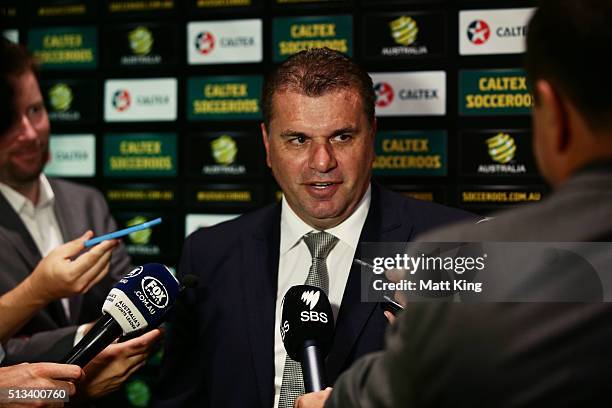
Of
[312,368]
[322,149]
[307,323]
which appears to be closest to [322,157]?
[322,149]

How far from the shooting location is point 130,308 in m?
1.37

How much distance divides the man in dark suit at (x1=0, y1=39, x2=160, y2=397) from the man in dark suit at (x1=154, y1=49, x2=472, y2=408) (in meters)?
0.36

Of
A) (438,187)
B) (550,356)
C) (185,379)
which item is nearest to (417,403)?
(550,356)

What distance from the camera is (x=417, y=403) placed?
692mm

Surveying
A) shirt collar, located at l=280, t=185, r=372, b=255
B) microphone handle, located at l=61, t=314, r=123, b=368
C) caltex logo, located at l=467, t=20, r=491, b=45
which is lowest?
microphone handle, located at l=61, t=314, r=123, b=368

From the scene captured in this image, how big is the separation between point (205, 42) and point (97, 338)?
4.52ft

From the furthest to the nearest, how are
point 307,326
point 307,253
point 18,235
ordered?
point 18,235
point 307,253
point 307,326

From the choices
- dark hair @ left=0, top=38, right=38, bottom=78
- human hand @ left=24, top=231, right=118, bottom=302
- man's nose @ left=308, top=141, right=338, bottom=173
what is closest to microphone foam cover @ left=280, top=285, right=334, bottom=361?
man's nose @ left=308, top=141, right=338, bottom=173

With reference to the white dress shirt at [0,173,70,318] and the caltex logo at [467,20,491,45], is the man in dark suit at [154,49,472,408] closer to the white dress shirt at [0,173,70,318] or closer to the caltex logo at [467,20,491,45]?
the white dress shirt at [0,173,70,318]

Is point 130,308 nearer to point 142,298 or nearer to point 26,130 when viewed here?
point 142,298

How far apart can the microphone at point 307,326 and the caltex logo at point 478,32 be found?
1273mm

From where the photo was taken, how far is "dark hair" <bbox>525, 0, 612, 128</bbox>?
650 mm

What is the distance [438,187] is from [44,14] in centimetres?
167

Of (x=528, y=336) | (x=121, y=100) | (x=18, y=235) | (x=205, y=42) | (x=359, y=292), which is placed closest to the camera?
(x=528, y=336)
